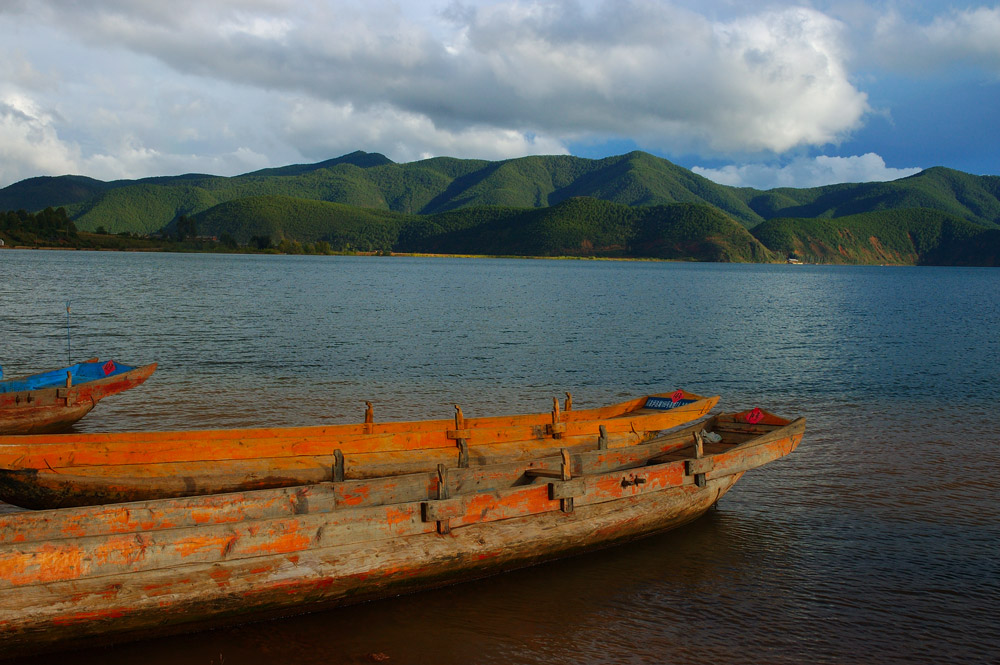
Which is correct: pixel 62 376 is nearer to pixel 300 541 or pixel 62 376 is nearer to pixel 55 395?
pixel 55 395

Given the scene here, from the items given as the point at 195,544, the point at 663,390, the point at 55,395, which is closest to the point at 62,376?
the point at 55,395

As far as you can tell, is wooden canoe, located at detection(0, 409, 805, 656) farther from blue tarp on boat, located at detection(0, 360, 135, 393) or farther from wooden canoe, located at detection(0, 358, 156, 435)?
blue tarp on boat, located at detection(0, 360, 135, 393)

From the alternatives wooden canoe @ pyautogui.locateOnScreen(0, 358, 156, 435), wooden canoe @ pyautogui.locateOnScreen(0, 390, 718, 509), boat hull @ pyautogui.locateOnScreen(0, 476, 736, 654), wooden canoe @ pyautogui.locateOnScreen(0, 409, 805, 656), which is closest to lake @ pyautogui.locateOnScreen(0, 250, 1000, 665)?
boat hull @ pyautogui.locateOnScreen(0, 476, 736, 654)

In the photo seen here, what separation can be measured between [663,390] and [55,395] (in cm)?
1677

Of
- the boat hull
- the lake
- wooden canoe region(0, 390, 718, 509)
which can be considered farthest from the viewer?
wooden canoe region(0, 390, 718, 509)

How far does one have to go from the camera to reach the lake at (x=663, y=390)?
25.0 feet

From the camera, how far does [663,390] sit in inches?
894

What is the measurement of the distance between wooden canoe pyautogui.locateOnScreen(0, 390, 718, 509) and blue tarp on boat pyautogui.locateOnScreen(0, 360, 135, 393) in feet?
22.0

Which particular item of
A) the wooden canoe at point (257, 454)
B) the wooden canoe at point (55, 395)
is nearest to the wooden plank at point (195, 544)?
the wooden canoe at point (257, 454)

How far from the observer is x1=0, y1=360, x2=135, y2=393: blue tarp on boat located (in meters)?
14.7

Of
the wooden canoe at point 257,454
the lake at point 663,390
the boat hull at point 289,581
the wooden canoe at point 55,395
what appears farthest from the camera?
the wooden canoe at point 55,395

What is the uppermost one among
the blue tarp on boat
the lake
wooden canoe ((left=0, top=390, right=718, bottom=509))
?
the blue tarp on boat

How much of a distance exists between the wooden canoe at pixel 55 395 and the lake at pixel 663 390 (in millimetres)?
994

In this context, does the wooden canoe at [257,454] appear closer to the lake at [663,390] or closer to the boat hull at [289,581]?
the boat hull at [289,581]
